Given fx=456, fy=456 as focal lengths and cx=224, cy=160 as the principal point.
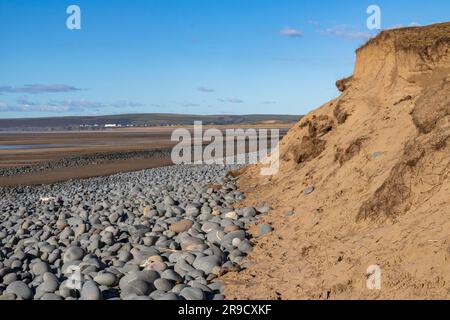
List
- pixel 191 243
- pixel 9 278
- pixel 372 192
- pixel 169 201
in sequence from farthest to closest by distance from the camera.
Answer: pixel 169 201
pixel 191 243
pixel 372 192
pixel 9 278

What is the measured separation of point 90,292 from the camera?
253 inches

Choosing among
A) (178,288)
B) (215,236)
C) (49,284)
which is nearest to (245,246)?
(215,236)

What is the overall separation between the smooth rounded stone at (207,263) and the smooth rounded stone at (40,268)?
2.63 metres

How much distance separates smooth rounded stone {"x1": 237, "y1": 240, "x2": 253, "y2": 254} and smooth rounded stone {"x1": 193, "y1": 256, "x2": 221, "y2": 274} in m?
0.71

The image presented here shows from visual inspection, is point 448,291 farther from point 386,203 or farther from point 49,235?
point 49,235

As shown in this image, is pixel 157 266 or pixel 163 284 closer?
pixel 163 284

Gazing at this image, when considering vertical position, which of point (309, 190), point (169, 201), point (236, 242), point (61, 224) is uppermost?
point (309, 190)

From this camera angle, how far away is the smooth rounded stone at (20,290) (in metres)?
6.61

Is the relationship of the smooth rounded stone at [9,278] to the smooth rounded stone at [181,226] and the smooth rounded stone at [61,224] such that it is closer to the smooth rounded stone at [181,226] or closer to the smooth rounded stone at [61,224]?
the smooth rounded stone at [181,226]

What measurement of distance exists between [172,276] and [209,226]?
295 centimetres

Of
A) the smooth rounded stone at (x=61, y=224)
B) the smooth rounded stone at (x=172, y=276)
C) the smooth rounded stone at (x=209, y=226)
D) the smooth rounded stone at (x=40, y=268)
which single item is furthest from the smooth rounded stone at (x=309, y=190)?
the smooth rounded stone at (x=61, y=224)

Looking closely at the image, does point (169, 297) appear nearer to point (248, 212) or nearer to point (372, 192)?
point (372, 192)

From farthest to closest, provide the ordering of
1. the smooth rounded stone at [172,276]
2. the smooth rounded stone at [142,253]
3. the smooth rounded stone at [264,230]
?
1. the smooth rounded stone at [264,230]
2. the smooth rounded stone at [142,253]
3. the smooth rounded stone at [172,276]
